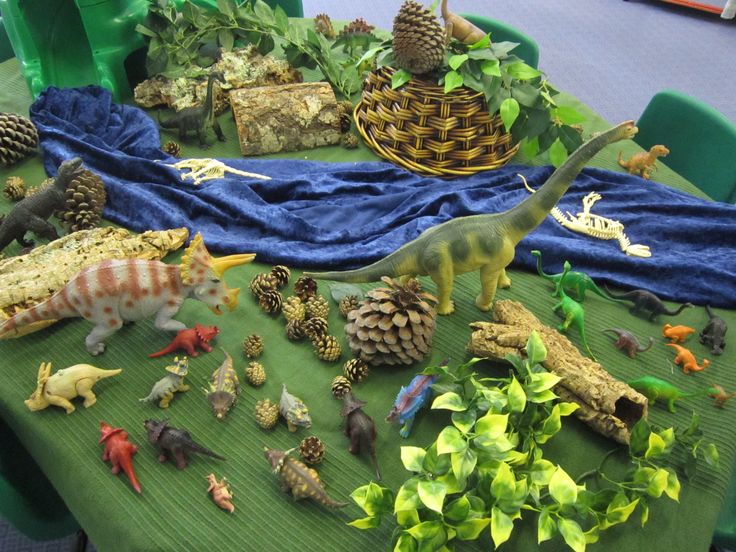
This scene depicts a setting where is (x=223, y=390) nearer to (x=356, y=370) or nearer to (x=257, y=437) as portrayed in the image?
(x=257, y=437)

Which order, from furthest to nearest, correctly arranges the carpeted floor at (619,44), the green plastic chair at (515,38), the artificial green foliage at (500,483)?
the carpeted floor at (619,44) < the green plastic chair at (515,38) < the artificial green foliage at (500,483)

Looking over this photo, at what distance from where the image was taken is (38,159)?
1.60 m

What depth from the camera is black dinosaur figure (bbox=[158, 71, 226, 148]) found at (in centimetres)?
164

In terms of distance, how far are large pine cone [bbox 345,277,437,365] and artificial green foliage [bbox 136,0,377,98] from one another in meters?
1.01

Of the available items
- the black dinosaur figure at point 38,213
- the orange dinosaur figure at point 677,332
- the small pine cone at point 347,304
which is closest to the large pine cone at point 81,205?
the black dinosaur figure at point 38,213

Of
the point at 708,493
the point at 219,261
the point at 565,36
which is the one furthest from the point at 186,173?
the point at 565,36

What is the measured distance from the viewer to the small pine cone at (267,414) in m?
1.01

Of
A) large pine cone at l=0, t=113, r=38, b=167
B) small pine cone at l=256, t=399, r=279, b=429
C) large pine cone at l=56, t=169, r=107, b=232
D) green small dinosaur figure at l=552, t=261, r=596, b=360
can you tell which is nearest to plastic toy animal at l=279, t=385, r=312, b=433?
small pine cone at l=256, t=399, r=279, b=429

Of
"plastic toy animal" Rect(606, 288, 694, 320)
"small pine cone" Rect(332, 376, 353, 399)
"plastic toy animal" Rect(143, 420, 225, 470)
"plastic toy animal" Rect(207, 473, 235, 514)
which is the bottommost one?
"plastic toy animal" Rect(207, 473, 235, 514)

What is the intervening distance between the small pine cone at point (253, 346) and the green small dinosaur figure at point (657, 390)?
711mm

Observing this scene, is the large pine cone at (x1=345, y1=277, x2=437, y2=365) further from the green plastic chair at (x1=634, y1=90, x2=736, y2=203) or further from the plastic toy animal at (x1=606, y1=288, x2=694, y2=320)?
the green plastic chair at (x1=634, y1=90, x2=736, y2=203)

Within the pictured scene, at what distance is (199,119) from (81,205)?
458 mm

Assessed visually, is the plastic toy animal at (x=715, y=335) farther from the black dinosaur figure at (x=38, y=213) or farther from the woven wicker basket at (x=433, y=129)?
the black dinosaur figure at (x=38, y=213)

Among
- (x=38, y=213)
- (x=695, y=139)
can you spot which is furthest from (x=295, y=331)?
(x=695, y=139)
